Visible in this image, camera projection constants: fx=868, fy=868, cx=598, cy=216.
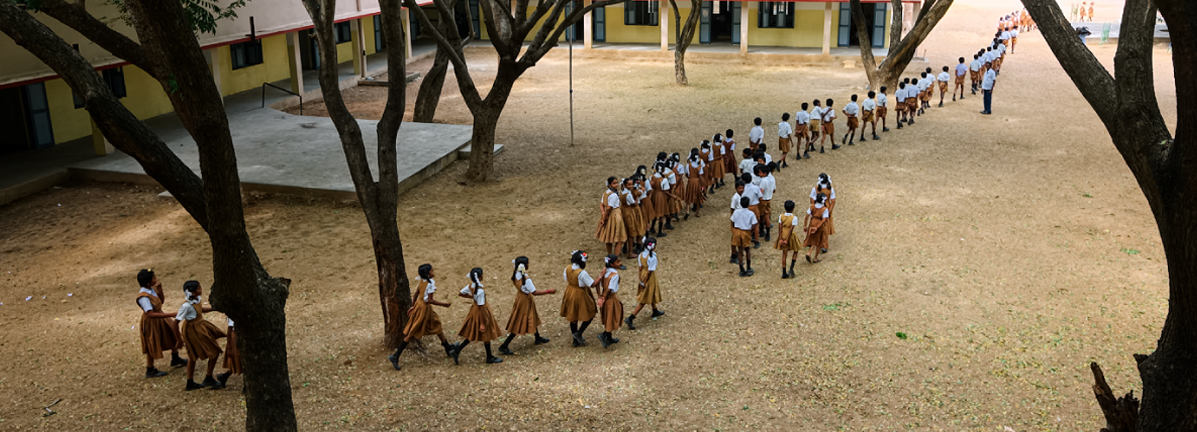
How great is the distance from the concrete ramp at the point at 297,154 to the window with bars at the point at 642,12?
15981 mm

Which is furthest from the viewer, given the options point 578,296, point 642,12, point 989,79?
point 642,12

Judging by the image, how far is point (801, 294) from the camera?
33.3ft

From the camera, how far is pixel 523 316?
8641 mm

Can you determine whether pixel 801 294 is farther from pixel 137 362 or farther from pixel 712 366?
pixel 137 362

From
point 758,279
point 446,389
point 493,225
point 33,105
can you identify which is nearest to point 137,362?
point 446,389

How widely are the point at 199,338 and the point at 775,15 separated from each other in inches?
1078

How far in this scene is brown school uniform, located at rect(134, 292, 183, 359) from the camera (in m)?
8.13

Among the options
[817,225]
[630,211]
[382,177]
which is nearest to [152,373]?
[382,177]

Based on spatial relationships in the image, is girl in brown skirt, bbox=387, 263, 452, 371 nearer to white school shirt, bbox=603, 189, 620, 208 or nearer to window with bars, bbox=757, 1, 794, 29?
white school shirt, bbox=603, 189, 620, 208

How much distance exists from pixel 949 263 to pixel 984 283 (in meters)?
0.73

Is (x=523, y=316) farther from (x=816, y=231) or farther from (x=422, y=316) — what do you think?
(x=816, y=231)

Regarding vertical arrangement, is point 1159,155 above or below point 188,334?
above

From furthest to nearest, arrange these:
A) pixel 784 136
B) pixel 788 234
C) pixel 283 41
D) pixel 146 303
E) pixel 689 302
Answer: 1. pixel 283 41
2. pixel 784 136
3. pixel 788 234
4. pixel 689 302
5. pixel 146 303

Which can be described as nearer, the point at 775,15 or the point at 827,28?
the point at 827,28
